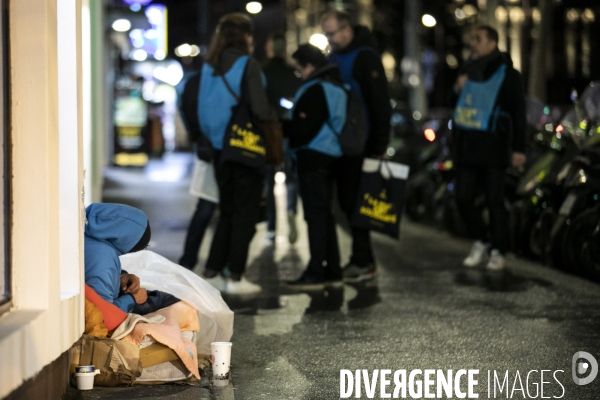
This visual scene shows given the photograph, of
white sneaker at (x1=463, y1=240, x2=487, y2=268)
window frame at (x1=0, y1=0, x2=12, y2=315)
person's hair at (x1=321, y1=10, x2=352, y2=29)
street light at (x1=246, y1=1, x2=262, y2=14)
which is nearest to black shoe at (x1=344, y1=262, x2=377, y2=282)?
white sneaker at (x1=463, y1=240, x2=487, y2=268)

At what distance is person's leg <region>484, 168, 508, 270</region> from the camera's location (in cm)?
926

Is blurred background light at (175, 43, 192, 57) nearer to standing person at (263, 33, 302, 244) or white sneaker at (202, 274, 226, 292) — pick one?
standing person at (263, 33, 302, 244)

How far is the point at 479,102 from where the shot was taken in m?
9.26

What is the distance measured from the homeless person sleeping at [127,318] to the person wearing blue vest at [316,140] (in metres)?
2.79

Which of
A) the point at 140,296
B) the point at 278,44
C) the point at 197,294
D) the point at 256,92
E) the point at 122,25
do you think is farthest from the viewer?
the point at 122,25

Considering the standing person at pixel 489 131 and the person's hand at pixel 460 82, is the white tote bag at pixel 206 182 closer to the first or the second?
the standing person at pixel 489 131

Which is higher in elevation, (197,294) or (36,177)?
(36,177)

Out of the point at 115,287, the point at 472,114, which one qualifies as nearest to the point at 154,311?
the point at 115,287

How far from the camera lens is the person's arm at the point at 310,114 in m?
8.07

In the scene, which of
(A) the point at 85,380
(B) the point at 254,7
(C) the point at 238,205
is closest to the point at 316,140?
(C) the point at 238,205

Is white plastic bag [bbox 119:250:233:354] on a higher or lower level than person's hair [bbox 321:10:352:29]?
lower

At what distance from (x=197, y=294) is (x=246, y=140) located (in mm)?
2170

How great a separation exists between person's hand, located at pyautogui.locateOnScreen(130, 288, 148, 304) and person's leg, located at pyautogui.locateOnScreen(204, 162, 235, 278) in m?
2.55

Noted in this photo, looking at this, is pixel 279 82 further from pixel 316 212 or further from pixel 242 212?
pixel 242 212
